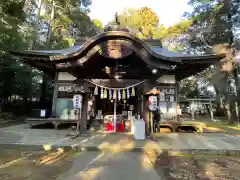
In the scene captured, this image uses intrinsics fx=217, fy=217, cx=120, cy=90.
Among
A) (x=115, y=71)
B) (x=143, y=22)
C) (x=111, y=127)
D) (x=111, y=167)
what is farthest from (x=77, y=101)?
(x=143, y=22)

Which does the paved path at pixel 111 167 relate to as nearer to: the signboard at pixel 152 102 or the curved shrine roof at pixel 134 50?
the signboard at pixel 152 102

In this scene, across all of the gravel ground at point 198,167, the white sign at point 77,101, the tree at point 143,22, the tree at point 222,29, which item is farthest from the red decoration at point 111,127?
the tree at point 143,22

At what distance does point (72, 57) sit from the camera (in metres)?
10.2

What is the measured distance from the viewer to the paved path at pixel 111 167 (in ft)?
15.8

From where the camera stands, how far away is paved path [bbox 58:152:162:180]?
483 cm

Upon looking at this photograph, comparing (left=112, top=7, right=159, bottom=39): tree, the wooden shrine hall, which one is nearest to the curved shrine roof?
the wooden shrine hall

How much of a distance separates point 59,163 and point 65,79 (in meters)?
7.67

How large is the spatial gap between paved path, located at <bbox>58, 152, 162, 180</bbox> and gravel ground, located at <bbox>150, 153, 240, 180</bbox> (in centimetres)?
37

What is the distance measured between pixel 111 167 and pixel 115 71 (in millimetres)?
6628

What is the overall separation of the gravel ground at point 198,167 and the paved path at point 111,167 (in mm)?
375

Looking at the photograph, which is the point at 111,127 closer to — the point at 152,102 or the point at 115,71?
the point at 115,71

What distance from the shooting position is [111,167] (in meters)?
5.55

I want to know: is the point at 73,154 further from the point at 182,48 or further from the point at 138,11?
the point at 138,11

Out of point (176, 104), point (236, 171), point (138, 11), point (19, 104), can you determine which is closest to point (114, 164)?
point (236, 171)
